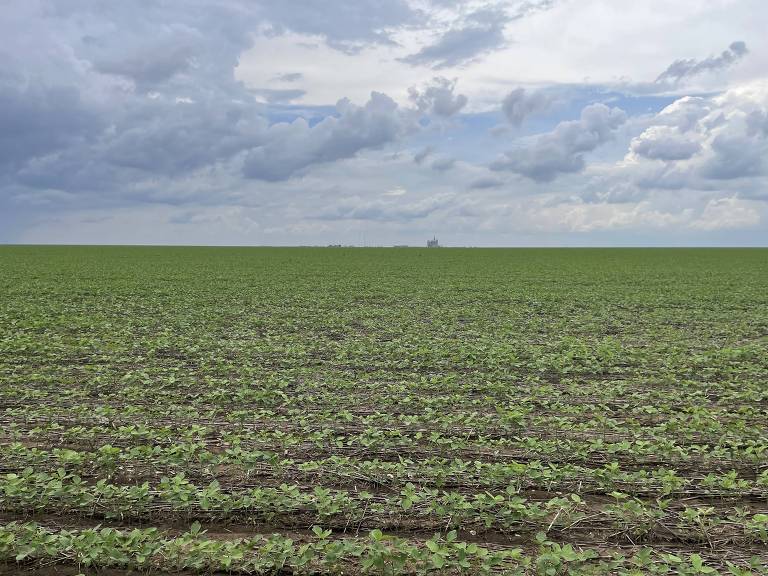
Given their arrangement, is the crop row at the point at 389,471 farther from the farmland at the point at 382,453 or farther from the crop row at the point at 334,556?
the crop row at the point at 334,556

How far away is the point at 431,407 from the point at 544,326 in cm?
1020

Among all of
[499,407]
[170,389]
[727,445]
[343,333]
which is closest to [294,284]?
[343,333]

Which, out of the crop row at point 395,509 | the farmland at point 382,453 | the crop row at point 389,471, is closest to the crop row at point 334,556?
the farmland at point 382,453

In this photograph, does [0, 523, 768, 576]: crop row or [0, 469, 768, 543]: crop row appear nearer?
[0, 523, 768, 576]: crop row

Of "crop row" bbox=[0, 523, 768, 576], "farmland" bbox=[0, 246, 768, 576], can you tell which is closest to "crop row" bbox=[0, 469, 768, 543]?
"farmland" bbox=[0, 246, 768, 576]

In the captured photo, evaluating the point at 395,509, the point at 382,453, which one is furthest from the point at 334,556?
the point at 382,453

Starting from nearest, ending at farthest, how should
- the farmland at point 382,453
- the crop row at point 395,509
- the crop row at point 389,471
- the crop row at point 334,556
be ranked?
1. the crop row at point 334,556
2. the farmland at point 382,453
3. the crop row at point 395,509
4. the crop row at point 389,471

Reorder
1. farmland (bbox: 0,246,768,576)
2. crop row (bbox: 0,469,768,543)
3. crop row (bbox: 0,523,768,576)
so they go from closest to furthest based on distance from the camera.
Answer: crop row (bbox: 0,523,768,576) → farmland (bbox: 0,246,768,576) → crop row (bbox: 0,469,768,543)

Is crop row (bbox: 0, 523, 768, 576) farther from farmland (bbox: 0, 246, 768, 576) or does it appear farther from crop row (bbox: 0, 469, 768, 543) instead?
Result: crop row (bbox: 0, 469, 768, 543)

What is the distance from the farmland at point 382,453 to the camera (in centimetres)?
514

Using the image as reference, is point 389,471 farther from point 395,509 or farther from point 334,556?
point 334,556

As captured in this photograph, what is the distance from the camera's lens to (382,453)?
7.58 m

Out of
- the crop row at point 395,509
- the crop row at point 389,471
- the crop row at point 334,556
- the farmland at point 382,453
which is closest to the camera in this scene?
the crop row at point 334,556

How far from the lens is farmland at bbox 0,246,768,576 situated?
5.14 meters
